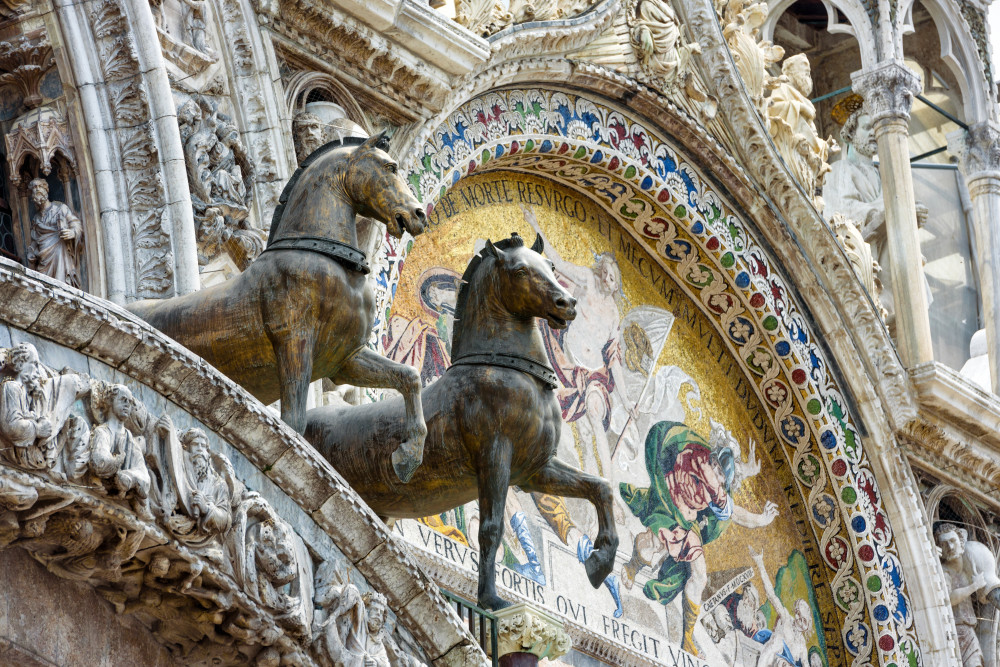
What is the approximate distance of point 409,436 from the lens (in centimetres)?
612

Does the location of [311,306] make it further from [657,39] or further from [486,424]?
[657,39]

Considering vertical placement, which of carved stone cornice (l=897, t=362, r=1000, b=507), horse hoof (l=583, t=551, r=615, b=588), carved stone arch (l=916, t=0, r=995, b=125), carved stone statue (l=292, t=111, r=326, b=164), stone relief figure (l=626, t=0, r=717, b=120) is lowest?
horse hoof (l=583, t=551, r=615, b=588)

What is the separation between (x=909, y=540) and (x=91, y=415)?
707 cm

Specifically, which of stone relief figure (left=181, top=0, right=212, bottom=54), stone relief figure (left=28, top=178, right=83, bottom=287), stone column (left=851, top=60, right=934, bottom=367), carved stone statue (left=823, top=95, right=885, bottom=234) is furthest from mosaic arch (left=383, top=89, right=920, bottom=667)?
stone relief figure (left=28, top=178, right=83, bottom=287)

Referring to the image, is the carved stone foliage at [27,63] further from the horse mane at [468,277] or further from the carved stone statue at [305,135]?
the horse mane at [468,277]

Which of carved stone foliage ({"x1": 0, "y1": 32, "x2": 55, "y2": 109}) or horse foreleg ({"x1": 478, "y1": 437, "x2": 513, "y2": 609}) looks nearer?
horse foreleg ({"x1": 478, "y1": 437, "x2": 513, "y2": 609})

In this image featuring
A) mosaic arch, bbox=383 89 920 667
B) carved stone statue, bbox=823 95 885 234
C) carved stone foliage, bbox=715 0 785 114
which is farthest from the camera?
carved stone statue, bbox=823 95 885 234

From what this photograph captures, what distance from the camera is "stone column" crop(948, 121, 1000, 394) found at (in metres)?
12.5

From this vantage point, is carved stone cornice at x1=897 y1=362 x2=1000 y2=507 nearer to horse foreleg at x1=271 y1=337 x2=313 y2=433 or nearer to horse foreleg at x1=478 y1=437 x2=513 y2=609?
horse foreleg at x1=478 y1=437 x2=513 y2=609

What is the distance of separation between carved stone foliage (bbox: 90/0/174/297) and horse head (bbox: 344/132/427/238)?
888mm

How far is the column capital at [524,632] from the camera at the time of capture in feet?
19.9

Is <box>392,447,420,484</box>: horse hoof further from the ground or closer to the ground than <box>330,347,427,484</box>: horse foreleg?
closer to the ground

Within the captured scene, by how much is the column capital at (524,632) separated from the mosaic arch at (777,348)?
4256 mm

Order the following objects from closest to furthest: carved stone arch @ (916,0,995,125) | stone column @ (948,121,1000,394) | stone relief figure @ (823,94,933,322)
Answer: stone relief figure @ (823,94,933,322), stone column @ (948,121,1000,394), carved stone arch @ (916,0,995,125)
